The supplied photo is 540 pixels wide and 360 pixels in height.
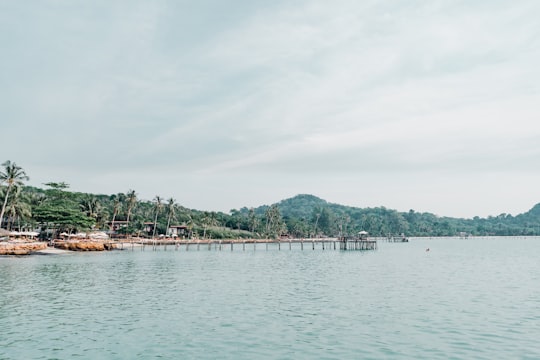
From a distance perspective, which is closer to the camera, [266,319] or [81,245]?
[266,319]

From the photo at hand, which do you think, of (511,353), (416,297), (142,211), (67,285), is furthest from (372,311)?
(142,211)

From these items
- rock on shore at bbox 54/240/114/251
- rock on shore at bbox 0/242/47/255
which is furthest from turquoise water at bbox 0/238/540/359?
rock on shore at bbox 54/240/114/251

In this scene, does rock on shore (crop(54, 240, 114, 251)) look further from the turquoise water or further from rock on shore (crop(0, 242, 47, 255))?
the turquoise water

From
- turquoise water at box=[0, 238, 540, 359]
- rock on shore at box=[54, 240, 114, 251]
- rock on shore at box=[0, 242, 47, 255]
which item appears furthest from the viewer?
rock on shore at box=[54, 240, 114, 251]

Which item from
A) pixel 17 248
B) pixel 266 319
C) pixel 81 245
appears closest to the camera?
pixel 266 319

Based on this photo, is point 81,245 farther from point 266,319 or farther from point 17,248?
point 266,319

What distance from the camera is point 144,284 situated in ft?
141

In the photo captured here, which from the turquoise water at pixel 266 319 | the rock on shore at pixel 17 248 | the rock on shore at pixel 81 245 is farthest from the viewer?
the rock on shore at pixel 81 245

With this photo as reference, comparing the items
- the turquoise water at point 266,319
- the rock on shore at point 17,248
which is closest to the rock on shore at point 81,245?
the rock on shore at point 17,248

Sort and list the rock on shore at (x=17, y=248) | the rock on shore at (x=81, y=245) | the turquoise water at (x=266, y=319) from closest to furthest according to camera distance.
Answer: the turquoise water at (x=266, y=319) < the rock on shore at (x=17, y=248) < the rock on shore at (x=81, y=245)

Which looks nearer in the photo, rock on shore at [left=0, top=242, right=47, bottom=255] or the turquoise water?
the turquoise water

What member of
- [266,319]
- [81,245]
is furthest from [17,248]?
[266,319]

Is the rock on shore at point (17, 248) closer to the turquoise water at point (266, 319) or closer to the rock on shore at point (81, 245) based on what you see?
the rock on shore at point (81, 245)

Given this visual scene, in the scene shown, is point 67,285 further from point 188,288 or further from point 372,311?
point 372,311
